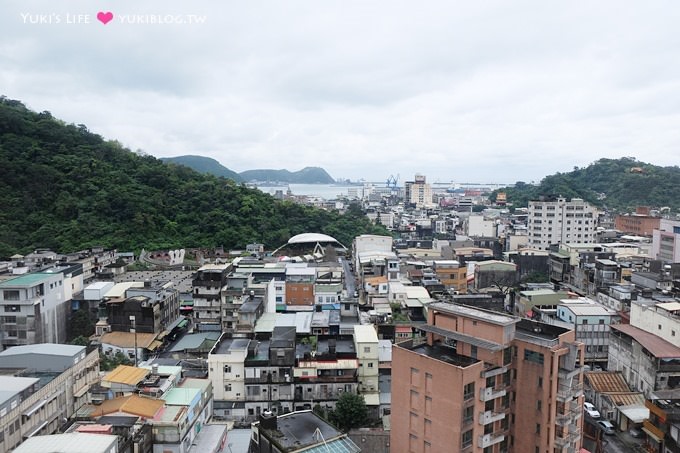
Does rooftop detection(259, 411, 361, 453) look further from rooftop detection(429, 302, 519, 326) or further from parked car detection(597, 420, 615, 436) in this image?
parked car detection(597, 420, 615, 436)

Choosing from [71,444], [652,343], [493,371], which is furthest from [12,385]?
[652,343]

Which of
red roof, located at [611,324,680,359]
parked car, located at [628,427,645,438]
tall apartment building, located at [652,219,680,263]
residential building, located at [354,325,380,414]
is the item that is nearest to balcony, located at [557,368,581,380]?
parked car, located at [628,427,645,438]

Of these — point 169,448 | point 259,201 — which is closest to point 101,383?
point 169,448

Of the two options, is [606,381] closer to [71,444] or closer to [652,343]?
[652,343]

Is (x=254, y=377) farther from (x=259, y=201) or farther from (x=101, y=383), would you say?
(x=259, y=201)

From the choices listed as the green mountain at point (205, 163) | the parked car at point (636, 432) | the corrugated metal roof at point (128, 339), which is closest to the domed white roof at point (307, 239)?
the corrugated metal roof at point (128, 339)

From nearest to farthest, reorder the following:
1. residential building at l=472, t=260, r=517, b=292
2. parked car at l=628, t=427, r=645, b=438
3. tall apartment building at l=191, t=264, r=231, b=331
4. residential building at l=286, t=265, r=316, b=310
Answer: parked car at l=628, t=427, r=645, b=438 → tall apartment building at l=191, t=264, r=231, b=331 → residential building at l=286, t=265, r=316, b=310 → residential building at l=472, t=260, r=517, b=292

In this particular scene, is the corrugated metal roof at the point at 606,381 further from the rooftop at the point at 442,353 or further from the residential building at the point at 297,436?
the residential building at the point at 297,436
